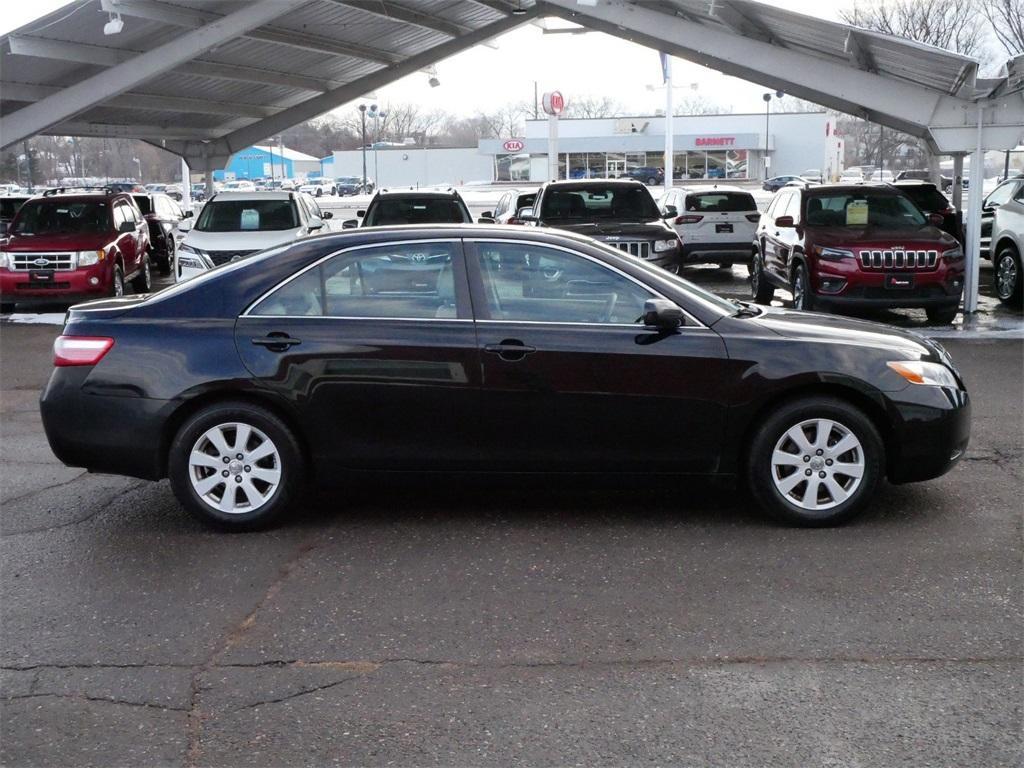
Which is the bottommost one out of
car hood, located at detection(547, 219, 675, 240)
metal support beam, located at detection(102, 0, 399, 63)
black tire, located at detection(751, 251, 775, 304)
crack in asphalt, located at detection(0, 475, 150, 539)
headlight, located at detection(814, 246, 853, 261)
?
crack in asphalt, located at detection(0, 475, 150, 539)

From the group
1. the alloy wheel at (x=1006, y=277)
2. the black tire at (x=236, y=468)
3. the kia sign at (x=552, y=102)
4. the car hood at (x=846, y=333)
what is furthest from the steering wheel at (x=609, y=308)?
the kia sign at (x=552, y=102)

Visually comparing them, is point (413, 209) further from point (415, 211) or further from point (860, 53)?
point (860, 53)

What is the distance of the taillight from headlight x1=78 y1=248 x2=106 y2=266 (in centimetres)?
1110

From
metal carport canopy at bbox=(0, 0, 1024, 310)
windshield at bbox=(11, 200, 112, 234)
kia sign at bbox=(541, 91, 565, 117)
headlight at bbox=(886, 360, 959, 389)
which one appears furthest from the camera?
kia sign at bbox=(541, 91, 565, 117)

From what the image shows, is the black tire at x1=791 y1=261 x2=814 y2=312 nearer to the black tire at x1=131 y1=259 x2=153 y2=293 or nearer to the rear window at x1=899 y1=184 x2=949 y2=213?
the rear window at x1=899 y1=184 x2=949 y2=213

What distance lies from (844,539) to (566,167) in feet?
246

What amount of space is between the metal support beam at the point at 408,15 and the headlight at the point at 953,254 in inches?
419

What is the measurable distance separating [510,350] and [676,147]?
76.9 meters

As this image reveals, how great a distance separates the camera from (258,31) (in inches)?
786

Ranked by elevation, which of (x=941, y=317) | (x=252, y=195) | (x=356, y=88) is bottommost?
(x=941, y=317)

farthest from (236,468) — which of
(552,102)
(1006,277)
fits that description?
(552,102)

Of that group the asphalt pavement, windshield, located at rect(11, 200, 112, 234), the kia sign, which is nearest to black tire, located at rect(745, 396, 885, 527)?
the asphalt pavement

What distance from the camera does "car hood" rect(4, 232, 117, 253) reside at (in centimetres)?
1672

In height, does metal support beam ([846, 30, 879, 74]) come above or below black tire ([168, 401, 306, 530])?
above
